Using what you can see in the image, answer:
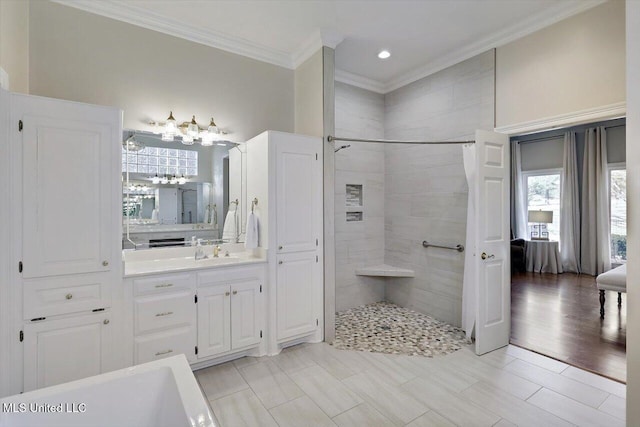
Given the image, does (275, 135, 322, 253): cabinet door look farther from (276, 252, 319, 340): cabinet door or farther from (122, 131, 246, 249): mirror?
(122, 131, 246, 249): mirror

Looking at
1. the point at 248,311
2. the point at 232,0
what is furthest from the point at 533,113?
the point at 248,311

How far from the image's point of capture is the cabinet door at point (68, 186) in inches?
80.8

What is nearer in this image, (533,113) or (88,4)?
(88,4)

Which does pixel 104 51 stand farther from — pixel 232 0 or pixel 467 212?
pixel 467 212

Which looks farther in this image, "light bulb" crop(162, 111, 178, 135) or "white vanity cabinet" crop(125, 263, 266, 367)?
"light bulb" crop(162, 111, 178, 135)

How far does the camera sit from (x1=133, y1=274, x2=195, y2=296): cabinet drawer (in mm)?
2426

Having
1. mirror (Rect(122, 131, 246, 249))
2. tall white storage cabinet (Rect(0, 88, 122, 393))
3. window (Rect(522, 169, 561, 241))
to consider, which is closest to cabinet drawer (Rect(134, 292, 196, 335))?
tall white storage cabinet (Rect(0, 88, 122, 393))

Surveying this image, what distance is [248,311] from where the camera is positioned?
9.51 feet

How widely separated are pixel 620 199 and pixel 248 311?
7.39m

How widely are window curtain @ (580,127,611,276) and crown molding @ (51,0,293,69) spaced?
6.30 metres

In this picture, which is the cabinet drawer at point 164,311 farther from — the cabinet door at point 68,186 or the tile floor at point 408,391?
the tile floor at point 408,391

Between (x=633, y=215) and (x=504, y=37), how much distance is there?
2.35 metres

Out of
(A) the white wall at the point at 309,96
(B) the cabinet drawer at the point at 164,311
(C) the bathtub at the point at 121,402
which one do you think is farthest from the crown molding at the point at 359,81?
(C) the bathtub at the point at 121,402

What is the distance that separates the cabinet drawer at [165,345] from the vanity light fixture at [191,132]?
5.74 feet
